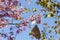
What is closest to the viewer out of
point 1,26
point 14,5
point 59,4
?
point 59,4

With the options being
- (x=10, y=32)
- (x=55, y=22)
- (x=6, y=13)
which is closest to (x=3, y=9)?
(x=6, y=13)

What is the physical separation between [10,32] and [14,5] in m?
2.76

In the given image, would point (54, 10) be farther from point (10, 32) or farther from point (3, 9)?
point (10, 32)

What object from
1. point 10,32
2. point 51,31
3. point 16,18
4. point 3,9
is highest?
point 3,9

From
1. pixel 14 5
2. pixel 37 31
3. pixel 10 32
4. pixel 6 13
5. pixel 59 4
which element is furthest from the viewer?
pixel 10 32

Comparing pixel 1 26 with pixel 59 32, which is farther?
pixel 1 26

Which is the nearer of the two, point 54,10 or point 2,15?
point 54,10

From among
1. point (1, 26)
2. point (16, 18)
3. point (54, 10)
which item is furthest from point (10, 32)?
point (54, 10)

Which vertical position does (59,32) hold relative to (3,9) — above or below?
below

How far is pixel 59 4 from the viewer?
7.34 m

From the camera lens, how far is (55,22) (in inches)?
316

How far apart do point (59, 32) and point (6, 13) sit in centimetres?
226

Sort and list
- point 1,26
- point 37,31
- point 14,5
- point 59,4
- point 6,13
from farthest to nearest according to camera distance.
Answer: point 1,26 < point 14,5 < point 6,13 < point 59,4 < point 37,31

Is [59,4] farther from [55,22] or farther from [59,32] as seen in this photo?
[59,32]
